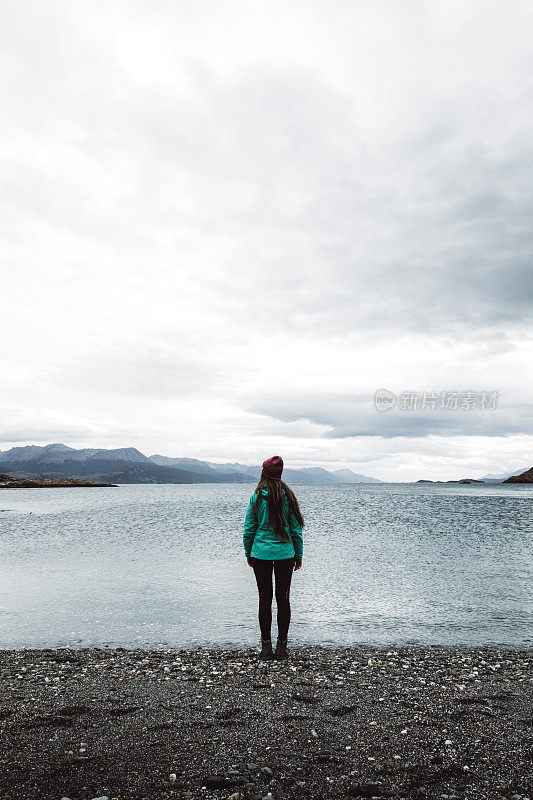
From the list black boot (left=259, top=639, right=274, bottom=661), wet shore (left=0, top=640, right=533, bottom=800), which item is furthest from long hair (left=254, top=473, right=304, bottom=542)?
wet shore (left=0, top=640, right=533, bottom=800)

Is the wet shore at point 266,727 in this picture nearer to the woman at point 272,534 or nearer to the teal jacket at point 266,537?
the woman at point 272,534

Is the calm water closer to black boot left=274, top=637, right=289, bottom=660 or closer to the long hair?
black boot left=274, top=637, right=289, bottom=660

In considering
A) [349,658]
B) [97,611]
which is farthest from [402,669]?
[97,611]

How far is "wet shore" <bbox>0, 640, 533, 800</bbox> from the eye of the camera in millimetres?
5531

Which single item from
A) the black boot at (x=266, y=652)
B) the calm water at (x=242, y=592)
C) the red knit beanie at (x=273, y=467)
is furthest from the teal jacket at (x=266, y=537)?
the calm water at (x=242, y=592)

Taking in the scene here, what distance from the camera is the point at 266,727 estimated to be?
7191mm

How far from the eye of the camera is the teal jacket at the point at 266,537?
10.6 metres

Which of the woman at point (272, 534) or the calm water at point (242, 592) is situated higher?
the woman at point (272, 534)

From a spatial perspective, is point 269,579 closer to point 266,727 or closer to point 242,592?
point 266,727

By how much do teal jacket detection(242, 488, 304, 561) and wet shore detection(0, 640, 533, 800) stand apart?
234 cm

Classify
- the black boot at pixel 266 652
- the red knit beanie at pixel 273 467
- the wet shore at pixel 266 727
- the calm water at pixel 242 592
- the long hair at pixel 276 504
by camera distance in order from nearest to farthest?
1. the wet shore at pixel 266 727
2. the long hair at pixel 276 504
3. the red knit beanie at pixel 273 467
4. the black boot at pixel 266 652
5. the calm water at pixel 242 592

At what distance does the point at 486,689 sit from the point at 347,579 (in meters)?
14.2

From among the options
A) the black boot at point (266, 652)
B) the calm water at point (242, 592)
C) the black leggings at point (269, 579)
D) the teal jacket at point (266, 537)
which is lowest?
the calm water at point (242, 592)

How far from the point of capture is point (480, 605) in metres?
18.2
